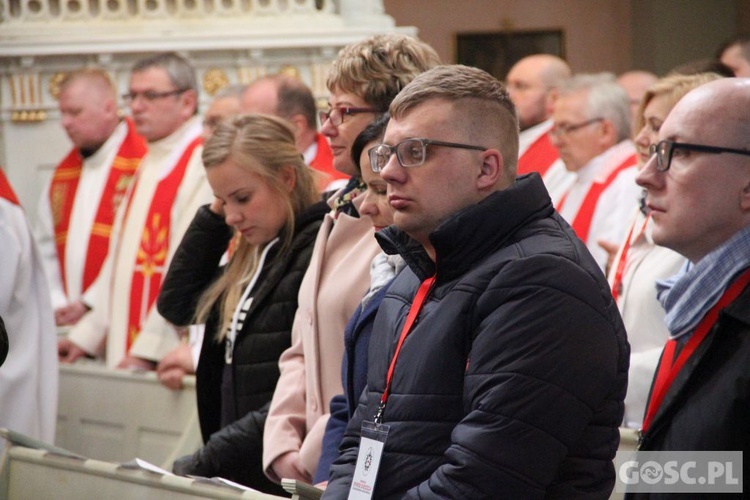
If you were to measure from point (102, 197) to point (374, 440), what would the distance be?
4941 millimetres

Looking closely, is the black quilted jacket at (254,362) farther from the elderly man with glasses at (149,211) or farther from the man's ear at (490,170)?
the elderly man with glasses at (149,211)

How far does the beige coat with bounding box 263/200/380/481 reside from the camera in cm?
348

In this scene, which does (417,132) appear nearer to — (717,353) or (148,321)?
Result: (717,353)

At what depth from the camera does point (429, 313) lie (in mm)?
2461

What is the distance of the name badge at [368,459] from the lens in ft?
7.96

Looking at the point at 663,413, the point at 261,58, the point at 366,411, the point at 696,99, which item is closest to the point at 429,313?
the point at 366,411

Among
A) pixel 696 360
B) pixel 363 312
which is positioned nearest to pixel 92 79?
pixel 363 312

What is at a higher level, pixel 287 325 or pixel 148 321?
pixel 287 325

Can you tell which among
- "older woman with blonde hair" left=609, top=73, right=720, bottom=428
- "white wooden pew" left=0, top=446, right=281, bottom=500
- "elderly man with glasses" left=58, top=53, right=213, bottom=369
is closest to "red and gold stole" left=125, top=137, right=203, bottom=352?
"elderly man with glasses" left=58, top=53, right=213, bottom=369

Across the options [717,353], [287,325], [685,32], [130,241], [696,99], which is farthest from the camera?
[685,32]

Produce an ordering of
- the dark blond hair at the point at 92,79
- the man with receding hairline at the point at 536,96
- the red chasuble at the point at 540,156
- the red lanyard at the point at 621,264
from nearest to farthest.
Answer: the red lanyard at the point at 621,264 → the red chasuble at the point at 540,156 → the man with receding hairline at the point at 536,96 → the dark blond hair at the point at 92,79

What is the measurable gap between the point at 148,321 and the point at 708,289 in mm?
3482

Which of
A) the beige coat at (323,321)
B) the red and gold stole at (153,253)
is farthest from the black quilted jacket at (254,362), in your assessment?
the red and gold stole at (153,253)
